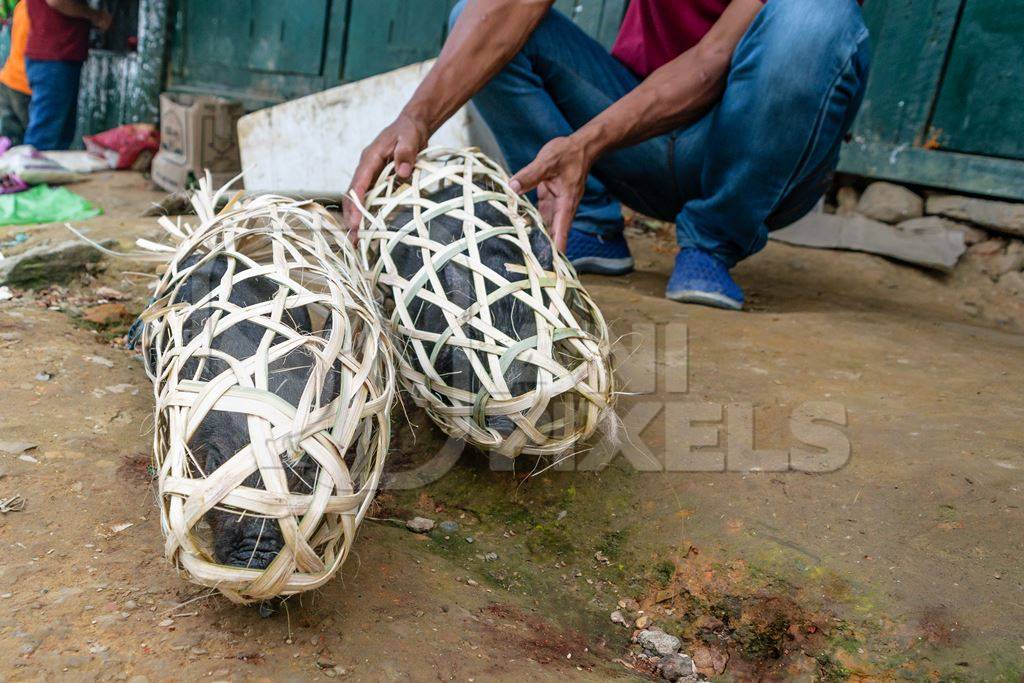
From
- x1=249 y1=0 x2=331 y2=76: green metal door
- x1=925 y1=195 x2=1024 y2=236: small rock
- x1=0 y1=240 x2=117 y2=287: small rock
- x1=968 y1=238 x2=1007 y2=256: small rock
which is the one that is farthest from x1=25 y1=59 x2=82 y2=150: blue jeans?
x1=968 y1=238 x2=1007 y2=256: small rock

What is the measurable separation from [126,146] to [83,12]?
0.92m

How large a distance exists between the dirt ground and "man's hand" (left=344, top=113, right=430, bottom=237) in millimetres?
477

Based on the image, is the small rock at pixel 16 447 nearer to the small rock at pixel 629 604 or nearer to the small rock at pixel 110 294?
the small rock at pixel 110 294

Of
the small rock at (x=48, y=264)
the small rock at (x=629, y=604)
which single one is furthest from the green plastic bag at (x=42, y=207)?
the small rock at (x=629, y=604)

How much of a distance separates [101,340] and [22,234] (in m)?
1.10

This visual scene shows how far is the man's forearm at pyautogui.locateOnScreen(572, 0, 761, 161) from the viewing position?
188cm

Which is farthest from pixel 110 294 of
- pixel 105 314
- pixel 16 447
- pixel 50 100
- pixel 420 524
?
Answer: pixel 50 100

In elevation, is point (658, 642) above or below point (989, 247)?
below

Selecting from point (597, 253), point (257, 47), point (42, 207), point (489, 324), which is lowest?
point (42, 207)

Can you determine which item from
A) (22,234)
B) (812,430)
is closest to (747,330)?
(812,430)

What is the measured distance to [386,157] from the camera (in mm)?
1632

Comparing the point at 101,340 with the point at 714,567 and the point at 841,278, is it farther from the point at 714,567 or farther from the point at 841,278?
the point at 841,278

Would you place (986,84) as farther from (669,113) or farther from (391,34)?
(391,34)

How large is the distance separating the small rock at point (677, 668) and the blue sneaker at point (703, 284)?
4.06ft
